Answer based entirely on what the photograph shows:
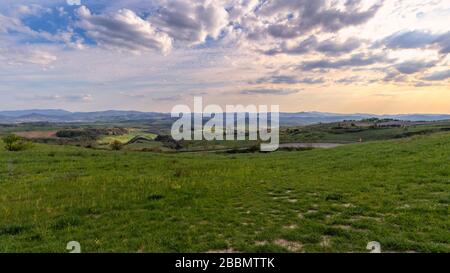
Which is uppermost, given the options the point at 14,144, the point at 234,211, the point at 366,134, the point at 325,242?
the point at 14,144

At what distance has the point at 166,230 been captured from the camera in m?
7.74

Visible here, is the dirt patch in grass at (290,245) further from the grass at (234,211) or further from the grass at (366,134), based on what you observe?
the grass at (366,134)

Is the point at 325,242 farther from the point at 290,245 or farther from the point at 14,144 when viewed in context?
the point at 14,144

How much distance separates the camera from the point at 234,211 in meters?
9.50

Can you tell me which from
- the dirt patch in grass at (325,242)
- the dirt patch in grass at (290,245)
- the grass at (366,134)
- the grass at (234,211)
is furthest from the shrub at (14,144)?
the grass at (366,134)

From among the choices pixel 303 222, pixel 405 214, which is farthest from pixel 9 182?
pixel 405 214

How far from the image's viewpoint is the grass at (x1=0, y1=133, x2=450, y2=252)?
6852 mm

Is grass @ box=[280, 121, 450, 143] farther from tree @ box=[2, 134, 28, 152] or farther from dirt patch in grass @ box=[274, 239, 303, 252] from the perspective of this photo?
dirt patch in grass @ box=[274, 239, 303, 252]

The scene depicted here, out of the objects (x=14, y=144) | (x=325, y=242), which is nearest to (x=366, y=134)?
(x=14, y=144)

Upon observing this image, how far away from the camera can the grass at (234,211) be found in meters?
6.85
